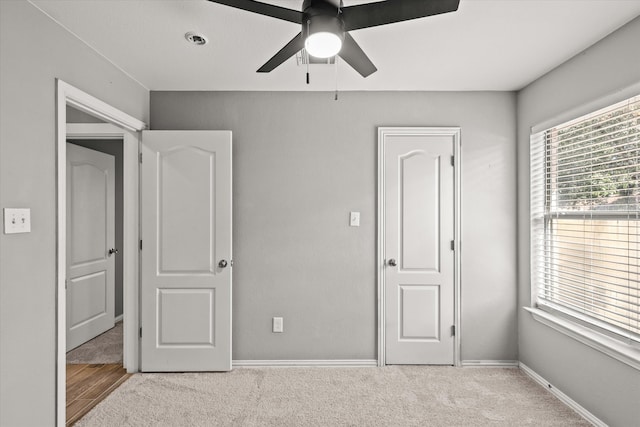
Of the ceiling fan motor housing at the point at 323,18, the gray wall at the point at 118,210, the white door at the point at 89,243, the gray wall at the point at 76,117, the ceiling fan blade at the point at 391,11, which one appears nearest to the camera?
the ceiling fan blade at the point at 391,11

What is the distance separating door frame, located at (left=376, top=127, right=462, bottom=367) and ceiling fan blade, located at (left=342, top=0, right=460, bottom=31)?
1.80 m

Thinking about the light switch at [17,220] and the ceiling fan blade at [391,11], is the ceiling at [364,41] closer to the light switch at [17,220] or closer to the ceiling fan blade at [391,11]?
the ceiling fan blade at [391,11]

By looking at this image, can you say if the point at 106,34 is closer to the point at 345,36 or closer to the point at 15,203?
the point at 15,203

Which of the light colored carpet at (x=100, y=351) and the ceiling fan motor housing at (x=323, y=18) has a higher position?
the ceiling fan motor housing at (x=323, y=18)

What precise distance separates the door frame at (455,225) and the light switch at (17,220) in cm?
242

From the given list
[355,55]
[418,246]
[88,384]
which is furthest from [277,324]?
[355,55]

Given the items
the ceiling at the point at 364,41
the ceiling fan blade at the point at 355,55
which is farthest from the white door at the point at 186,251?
the ceiling fan blade at the point at 355,55

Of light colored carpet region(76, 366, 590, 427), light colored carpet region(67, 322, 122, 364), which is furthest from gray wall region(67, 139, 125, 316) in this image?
light colored carpet region(76, 366, 590, 427)

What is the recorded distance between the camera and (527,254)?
3.05 metres

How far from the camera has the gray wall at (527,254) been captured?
2.05m

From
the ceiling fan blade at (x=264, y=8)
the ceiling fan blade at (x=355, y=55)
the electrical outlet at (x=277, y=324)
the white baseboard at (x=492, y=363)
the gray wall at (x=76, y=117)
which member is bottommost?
the white baseboard at (x=492, y=363)

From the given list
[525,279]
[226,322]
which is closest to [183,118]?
[226,322]

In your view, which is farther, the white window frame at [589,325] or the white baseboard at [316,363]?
the white baseboard at [316,363]

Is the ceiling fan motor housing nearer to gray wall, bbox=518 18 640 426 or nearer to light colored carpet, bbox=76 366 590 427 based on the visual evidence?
gray wall, bbox=518 18 640 426
